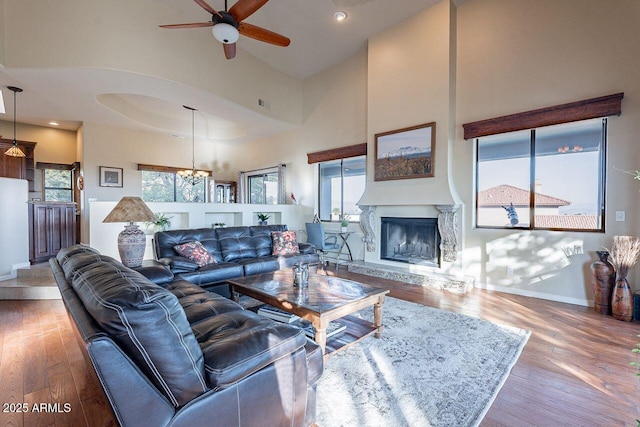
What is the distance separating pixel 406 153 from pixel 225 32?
3330mm

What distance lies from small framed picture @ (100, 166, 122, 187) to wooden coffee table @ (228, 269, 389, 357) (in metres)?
6.15

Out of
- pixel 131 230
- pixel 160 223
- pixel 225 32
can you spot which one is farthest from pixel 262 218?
pixel 225 32

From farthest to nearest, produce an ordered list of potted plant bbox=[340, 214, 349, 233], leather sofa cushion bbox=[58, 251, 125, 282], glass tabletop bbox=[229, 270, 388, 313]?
potted plant bbox=[340, 214, 349, 233] → glass tabletop bbox=[229, 270, 388, 313] → leather sofa cushion bbox=[58, 251, 125, 282]

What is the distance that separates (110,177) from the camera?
7203mm

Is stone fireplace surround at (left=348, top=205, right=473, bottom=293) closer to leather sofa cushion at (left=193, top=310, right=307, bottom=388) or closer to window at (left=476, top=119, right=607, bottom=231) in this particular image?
window at (left=476, top=119, right=607, bottom=231)

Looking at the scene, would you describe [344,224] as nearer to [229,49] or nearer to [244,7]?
[229,49]

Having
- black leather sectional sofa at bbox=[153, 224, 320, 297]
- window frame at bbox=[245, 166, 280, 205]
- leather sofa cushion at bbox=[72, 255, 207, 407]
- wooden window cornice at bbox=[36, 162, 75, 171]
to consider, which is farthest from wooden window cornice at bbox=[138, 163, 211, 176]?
leather sofa cushion at bbox=[72, 255, 207, 407]

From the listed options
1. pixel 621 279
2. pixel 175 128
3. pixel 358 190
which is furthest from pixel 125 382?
pixel 175 128

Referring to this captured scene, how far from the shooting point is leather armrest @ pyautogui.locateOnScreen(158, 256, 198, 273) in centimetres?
340

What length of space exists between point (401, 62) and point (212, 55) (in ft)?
11.4

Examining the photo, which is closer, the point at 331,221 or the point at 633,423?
the point at 633,423

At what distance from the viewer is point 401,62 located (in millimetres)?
5078

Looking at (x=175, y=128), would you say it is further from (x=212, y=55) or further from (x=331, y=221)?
(x=331, y=221)

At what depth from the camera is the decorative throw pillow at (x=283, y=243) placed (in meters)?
4.59
